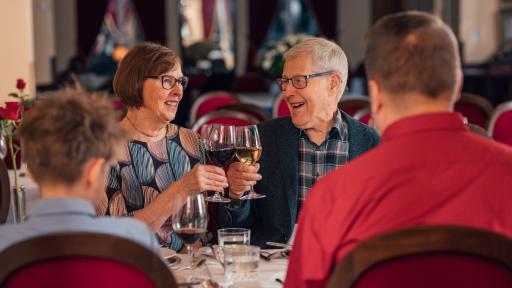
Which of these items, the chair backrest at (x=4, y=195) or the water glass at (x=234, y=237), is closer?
the water glass at (x=234, y=237)

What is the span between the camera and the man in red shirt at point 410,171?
1.80 metres

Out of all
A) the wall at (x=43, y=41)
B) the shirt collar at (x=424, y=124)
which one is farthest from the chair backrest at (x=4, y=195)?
the wall at (x=43, y=41)

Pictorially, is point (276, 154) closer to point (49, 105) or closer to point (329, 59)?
point (329, 59)

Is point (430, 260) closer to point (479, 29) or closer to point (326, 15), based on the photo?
point (479, 29)

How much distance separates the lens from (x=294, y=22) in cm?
1778

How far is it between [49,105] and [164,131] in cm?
140

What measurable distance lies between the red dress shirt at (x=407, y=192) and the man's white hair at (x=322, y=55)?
126 centimetres

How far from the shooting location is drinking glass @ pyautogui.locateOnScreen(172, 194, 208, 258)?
2.25 meters

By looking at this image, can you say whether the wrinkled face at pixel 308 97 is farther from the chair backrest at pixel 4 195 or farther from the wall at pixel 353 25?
the wall at pixel 353 25

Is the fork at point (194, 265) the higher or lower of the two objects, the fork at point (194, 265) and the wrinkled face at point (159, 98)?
the lower

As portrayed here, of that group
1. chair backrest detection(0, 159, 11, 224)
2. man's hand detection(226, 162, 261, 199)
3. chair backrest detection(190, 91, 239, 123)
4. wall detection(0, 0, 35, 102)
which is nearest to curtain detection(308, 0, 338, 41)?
chair backrest detection(190, 91, 239, 123)

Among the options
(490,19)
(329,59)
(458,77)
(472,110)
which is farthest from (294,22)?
(458,77)

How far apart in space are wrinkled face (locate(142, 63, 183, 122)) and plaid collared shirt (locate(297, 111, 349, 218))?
1.60 feet

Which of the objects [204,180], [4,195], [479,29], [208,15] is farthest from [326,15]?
[204,180]
